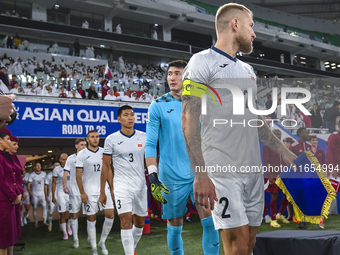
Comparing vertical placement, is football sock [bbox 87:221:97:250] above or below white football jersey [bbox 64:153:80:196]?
below

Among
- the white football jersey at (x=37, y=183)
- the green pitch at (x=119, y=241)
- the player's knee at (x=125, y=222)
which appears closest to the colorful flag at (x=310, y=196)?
the green pitch at (x=119, y=241)

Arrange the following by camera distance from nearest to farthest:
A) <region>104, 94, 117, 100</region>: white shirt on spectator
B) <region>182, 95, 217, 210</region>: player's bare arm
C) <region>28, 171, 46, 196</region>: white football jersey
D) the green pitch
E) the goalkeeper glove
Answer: <region>182, 95, 217, 210</region>: player's bare arm → the goalkeeper glove → the green pitch → <region>28, 171, 46, 196</region>: white football jersey → <region>104, 94, 117, 100</region>: white shirt on spectator

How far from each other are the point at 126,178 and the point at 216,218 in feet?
8.14

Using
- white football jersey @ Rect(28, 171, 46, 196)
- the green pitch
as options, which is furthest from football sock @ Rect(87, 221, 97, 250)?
white football jersey @ Rect(28, 171, 46, 196)

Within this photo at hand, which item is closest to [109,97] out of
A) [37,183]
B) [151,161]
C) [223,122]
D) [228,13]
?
[37,183]

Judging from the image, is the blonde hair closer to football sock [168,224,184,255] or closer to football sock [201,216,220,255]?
football sock [201,216,220,255]

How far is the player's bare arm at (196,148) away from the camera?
6.12ft

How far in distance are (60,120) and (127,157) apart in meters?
6.63

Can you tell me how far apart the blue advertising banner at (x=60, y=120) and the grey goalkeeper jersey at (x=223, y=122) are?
887 cm

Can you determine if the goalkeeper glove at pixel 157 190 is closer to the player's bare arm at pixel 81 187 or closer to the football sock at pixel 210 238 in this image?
the football sock at pixel 210 238

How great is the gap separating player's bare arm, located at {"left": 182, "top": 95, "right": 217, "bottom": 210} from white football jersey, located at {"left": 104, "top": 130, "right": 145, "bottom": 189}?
248cm

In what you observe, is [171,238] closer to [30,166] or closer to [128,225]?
[128,225]

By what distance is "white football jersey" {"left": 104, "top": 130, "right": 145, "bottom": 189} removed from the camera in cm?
437

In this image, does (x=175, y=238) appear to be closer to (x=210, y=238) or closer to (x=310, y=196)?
(x=210, y=238)
